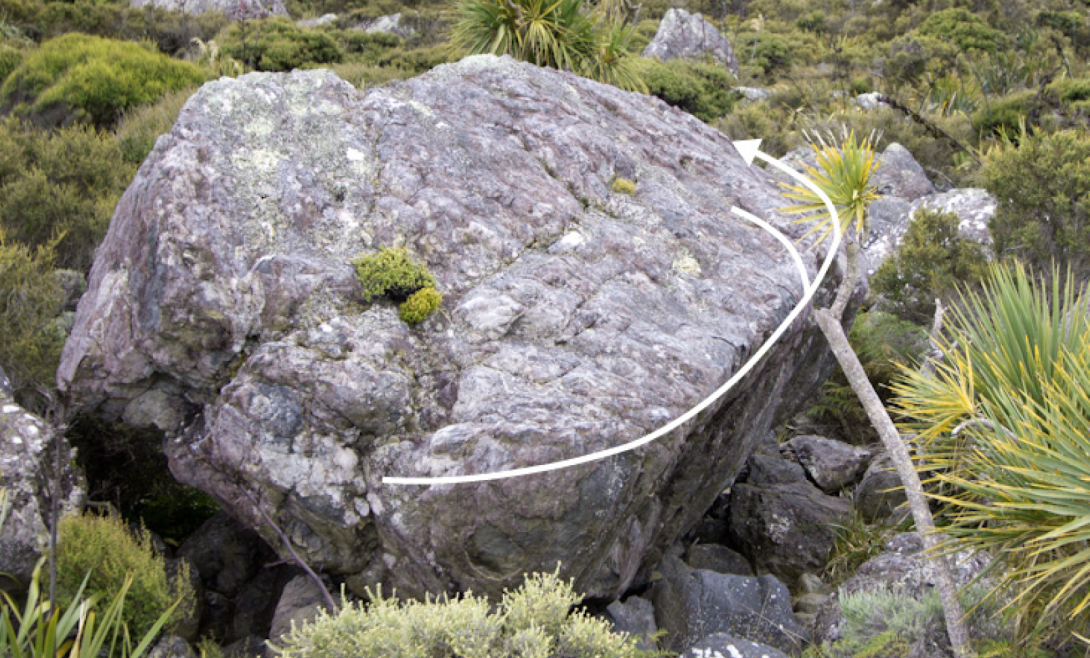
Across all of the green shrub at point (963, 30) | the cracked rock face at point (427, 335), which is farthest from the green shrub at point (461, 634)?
the green shrub at point (963, 30)

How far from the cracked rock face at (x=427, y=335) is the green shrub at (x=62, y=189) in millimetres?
3713

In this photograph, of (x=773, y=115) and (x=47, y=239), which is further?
(x=773, y=115)

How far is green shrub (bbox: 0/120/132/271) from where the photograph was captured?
10234 millimetres

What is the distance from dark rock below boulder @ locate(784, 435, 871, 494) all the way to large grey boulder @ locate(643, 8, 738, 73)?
785 inches

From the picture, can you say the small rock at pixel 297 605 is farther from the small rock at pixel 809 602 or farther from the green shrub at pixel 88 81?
the green shrub at pixel 88 81

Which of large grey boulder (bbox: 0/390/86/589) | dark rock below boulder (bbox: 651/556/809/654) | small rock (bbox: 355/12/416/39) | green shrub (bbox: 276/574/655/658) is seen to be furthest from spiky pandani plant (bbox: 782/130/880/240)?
small rock (bbox: 355/12/416/39)

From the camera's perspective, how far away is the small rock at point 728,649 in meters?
5.66

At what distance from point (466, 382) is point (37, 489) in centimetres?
334

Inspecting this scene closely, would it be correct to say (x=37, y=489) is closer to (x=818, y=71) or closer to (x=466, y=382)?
(x=466, y=382)

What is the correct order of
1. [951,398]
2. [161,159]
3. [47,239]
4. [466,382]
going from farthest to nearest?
[47,239]
[161,159]
[466,382]
[951,398]

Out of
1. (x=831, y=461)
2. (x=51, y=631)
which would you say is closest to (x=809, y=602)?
(x=831, y=461)

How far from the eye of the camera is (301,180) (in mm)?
6859

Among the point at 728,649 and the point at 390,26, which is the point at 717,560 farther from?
the point at 390,26

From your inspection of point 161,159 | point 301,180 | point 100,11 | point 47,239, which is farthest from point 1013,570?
point 100,11
